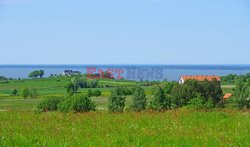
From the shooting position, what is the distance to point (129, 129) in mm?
10195

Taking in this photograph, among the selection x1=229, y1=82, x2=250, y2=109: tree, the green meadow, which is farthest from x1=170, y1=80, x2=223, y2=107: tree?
the green meadow

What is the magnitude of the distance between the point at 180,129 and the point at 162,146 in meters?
2.18

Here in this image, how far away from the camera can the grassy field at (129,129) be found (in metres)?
8.23

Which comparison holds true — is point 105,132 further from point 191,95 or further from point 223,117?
point 191,95

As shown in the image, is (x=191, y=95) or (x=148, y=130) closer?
(x=148, y=130)

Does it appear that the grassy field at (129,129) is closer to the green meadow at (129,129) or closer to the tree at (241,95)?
the green meadow at (129,129)

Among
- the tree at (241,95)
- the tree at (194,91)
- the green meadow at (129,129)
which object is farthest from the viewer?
the tree at (241,95)

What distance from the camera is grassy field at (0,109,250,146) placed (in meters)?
8.23

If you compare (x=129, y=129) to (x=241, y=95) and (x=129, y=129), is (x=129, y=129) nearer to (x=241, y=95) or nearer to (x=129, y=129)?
(x=129, y=129)

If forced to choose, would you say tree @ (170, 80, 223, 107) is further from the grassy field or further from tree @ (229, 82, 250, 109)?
the grassy field

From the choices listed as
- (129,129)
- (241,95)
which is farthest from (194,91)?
(129,129)

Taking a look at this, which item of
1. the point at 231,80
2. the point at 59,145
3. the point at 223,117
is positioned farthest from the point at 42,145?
the point at 231,80

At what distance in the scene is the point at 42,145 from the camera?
801cm

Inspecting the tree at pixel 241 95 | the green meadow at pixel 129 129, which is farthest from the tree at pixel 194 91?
the green meadow at pixel 129 129
